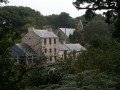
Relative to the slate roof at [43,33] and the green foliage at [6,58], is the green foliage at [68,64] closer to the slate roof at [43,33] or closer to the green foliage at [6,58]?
the green foliage at [6,58]

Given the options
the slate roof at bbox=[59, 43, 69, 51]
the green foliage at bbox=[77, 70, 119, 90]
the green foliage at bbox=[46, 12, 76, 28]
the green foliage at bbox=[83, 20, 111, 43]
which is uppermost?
the green foliage at bbox=[46, 12, 76, 28]

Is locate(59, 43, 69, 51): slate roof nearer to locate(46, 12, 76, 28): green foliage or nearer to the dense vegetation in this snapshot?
the dense vegetation

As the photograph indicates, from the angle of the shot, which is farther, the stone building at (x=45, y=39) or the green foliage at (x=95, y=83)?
the stone building at (x=45, y=39)

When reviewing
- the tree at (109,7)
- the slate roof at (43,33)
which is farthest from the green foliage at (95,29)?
the tree at (109,7)

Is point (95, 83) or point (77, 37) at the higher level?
point (77, 37)

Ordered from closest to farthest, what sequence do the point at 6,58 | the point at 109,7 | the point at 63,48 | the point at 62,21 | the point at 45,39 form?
the point at 6,58 → the point at 109,7 → the point at 45,39 → the point at 63,48 → the point at 62,21

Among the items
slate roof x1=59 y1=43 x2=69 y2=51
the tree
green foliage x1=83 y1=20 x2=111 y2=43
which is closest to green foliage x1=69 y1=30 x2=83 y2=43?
green foliage x1=83 y1=20 x2=111 y2=43

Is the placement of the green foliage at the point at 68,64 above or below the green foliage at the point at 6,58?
below

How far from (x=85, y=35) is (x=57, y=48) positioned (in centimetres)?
2452

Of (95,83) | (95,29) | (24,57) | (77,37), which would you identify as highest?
(95,29)

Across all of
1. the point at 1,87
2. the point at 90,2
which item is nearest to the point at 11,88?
the point at 1,87

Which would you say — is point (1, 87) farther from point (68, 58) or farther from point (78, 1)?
point (68, 58)

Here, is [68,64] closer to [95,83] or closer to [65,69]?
[65,69]

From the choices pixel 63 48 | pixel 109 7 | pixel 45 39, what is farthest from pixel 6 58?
pixel 63 48
